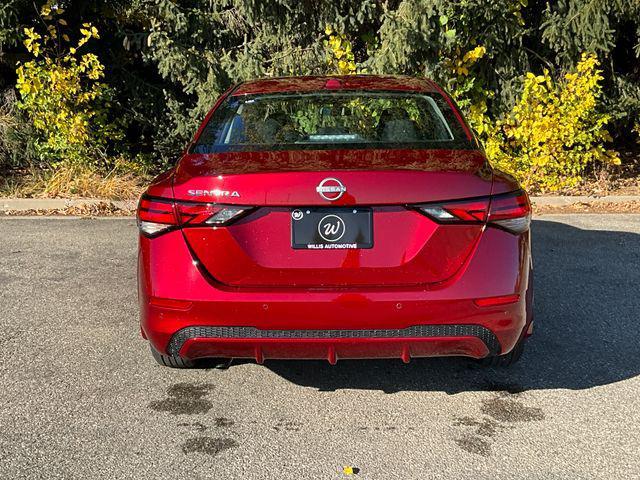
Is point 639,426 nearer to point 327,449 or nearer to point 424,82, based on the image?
point 327,449

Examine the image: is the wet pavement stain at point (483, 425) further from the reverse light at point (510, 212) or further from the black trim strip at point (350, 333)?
the reverse light at point (510, 212)

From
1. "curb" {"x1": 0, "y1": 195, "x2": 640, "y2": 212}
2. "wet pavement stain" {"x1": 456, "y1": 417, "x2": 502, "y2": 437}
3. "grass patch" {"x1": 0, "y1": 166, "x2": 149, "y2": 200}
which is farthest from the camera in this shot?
"grass patch" {"x1": 0, "y1": 166, "x2": 149, "y2": 200}

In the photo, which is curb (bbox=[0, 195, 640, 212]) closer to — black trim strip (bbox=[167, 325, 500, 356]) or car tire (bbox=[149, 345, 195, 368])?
car tire (bbox=[149, 345, 195, 368])

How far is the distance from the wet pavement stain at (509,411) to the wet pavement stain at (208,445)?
124 cm

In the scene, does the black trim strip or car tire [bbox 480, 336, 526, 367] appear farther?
car tire [bbox 480, 336, 526, 367]

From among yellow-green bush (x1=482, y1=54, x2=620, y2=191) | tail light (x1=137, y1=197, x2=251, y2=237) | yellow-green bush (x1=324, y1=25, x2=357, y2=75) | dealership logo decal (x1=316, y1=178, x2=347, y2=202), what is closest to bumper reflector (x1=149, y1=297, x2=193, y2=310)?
tail light (x1=137, y1=197, x2=251, y2=237)

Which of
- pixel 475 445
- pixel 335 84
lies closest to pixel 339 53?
pixel 335 84

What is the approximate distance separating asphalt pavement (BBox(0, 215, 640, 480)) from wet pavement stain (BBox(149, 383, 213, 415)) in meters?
0.01

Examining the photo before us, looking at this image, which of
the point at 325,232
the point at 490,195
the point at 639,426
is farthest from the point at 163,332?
the point at 639,426

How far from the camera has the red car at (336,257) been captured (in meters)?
3.01

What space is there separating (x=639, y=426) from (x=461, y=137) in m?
1.64

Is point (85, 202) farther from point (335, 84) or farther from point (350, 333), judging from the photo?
point (350, 333)

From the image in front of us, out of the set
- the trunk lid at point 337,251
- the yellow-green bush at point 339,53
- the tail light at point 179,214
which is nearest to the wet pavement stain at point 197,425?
the trunk lid at point 337,251

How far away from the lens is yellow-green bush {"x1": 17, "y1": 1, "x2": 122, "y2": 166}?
9.23 meters
